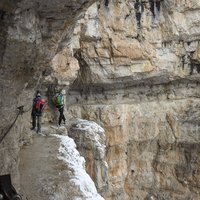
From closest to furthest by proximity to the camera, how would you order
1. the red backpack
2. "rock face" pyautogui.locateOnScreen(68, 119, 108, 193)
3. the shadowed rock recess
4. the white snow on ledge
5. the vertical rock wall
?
1. the white snow on ledge
2. the red backpack
3. "rock face" pyautogui.locateOnScreen(68, 119, 108, 193)
4. the shadowed rock recess
5. the vertical rock wall

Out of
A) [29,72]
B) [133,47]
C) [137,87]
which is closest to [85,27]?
[133,47]

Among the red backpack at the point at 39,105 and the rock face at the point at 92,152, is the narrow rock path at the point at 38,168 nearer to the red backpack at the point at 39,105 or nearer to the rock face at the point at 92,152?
the red backpack at the point at 39,105

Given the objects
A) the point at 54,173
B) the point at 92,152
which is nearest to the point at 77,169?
the point at 54,173

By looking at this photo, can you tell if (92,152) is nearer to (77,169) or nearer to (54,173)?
(77,169)

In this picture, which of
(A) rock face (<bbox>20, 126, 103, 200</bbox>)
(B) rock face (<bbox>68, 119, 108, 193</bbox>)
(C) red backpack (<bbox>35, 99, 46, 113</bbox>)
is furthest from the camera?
(B) rock face (<bbox>68, 119, 108, 193</bbox>)

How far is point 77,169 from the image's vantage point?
9023mm

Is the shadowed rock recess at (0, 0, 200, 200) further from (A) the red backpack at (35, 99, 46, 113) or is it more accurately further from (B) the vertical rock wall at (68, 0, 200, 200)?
(A) the red backpack at (35, 99, 46, 113)

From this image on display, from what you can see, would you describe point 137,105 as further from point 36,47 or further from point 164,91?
point 36,47

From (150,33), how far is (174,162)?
7.99 m

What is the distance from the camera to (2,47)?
5.57 meters

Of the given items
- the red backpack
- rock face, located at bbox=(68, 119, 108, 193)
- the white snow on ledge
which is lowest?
rock face, located at bbox=(68, 119, 108, 193)

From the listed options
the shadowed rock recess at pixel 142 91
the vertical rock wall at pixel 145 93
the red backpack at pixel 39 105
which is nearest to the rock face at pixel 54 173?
the red backpack at pixel 39 105

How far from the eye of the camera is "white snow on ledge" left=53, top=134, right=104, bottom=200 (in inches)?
315

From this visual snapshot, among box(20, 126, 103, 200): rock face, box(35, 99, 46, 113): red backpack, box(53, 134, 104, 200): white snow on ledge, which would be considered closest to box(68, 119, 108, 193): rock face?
box(35, 99, 46, 113): red backpack
